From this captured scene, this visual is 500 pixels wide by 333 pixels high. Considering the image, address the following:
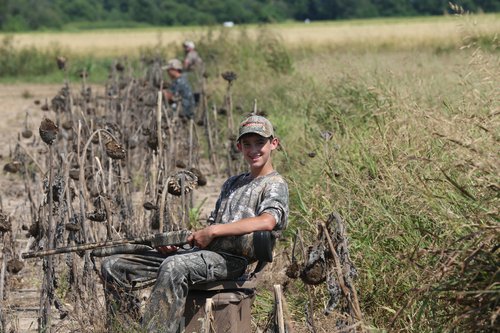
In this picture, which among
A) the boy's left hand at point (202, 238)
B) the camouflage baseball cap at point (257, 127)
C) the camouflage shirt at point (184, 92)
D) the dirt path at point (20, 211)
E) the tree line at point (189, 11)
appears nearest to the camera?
the boy's left hand at point (202, 238)

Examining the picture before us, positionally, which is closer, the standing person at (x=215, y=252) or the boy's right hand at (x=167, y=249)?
the standing person at (x=215, y=252)

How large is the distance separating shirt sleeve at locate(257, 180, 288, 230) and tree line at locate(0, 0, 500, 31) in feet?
303

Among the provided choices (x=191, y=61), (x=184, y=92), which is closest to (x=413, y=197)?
(x=184, y=92)

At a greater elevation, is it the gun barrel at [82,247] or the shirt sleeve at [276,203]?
the shirt sleeve at [276,203]

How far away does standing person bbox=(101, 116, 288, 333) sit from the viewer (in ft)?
17.4

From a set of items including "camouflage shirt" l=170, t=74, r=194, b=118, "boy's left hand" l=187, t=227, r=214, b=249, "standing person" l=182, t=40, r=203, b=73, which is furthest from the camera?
"standing person" l=182, t=40, r=203, b=73

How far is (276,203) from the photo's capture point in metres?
5.48

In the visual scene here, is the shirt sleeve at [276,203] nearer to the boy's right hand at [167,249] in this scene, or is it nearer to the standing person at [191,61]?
the boy's right hand at [167,249]

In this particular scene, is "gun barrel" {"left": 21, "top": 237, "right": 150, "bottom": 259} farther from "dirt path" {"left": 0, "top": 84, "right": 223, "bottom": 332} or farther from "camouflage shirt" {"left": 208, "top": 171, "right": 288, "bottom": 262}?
"dirt path" {"left": 0, "top": 84, "right": 223, "bottom": 332}

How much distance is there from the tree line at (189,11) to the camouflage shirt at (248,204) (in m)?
92.3

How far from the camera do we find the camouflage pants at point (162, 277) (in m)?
5.30

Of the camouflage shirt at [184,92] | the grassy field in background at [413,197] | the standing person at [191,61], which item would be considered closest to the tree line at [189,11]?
the standing person at [191,61]

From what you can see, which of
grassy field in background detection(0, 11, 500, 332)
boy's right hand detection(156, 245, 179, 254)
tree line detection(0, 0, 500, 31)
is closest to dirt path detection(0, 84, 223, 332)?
boy's right hand detection(156, 245, 179, 254)

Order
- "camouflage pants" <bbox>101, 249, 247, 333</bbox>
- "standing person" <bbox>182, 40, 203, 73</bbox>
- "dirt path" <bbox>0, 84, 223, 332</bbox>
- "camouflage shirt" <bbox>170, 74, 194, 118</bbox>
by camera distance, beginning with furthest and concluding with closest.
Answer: "standing person" <bbox>182, 40, 203, 73</bbox>, "camouflage shirt" <bbox>170, 74, 194, 118</bbox>, "dirt path" <bbox>0, 84, 223, 332</bbox>, "camouflage pants" <bbox>101, 249, 247, 333</bbox>
